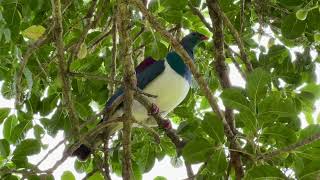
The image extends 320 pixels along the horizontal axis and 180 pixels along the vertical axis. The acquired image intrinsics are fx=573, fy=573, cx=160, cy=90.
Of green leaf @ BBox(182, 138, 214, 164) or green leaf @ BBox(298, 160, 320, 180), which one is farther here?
green leaf @ BBox(182, 138, 214, 164)

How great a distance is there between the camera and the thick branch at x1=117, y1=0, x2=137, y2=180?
2514 mm

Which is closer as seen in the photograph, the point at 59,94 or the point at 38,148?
the point at 38,148

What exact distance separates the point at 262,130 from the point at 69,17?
164 centimetres

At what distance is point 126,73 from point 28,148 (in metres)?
0.58

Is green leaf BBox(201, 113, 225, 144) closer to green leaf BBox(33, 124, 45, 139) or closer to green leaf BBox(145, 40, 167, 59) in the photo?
green leaf BBox(145, 40, 167, 59)

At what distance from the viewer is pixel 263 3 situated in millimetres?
3162

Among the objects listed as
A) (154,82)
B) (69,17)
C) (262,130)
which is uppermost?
(69,17)

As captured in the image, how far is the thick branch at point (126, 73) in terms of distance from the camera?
251 centimetres

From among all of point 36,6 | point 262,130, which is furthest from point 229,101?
point 36,6

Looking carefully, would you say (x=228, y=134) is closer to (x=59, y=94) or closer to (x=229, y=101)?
(x=229, y=101)

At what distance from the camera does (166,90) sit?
3551 mm

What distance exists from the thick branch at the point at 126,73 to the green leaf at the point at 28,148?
0.41 meters

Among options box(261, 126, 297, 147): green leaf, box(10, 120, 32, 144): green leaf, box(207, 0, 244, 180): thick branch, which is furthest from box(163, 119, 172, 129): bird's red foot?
box(261, 126, 297, 147): green leaf

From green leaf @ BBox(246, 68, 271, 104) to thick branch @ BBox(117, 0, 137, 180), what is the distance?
654mm
